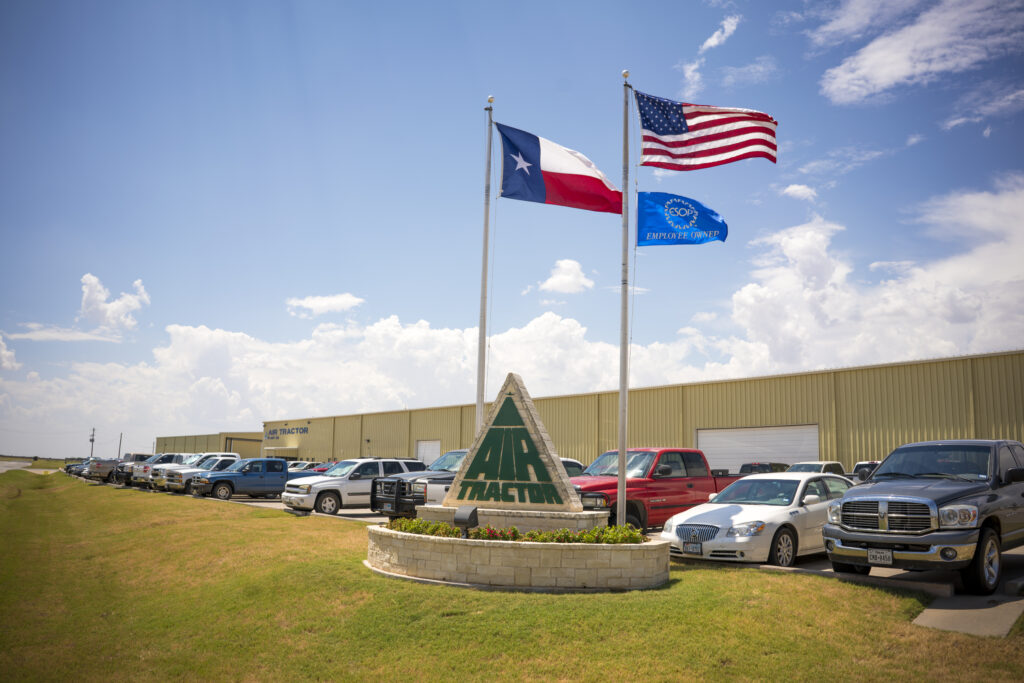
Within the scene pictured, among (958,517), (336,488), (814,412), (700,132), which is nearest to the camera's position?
(958,517)

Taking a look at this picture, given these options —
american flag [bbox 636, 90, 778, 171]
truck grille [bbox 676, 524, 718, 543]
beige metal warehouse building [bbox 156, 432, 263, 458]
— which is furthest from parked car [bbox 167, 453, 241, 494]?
beige metal warehouse building [bbox 156, 432, 263, 458]

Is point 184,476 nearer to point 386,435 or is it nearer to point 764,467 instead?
point 386,435

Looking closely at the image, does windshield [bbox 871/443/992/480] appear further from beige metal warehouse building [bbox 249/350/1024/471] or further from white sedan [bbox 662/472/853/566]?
beige metal warehouse building [bbox 249/350/1024/471]

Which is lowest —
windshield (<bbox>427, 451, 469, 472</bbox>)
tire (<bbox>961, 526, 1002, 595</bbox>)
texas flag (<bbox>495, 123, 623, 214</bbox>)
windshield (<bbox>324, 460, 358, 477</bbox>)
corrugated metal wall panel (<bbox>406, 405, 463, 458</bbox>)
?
tire (<bbox>961, 526, 1002, 595</bbox>)

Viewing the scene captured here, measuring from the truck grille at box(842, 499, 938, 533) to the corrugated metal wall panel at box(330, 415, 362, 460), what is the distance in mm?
42872

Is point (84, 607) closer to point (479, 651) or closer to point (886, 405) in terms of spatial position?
point (479, 651)

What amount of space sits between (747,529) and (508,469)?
142 inches

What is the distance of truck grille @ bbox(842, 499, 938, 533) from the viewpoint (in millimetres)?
8297

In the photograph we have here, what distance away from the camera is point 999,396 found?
20.5 metres

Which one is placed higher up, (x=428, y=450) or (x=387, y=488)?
(x=428, y=450)

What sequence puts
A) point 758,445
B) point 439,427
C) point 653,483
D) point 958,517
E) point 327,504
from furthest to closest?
point 439,427 < point 758,445 < point 327,504 < point 653,483 < point 958,517

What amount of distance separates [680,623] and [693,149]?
8.05 m

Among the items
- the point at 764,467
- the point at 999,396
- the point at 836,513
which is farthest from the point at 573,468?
the point at 999,396

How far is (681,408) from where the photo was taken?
93.5ft
